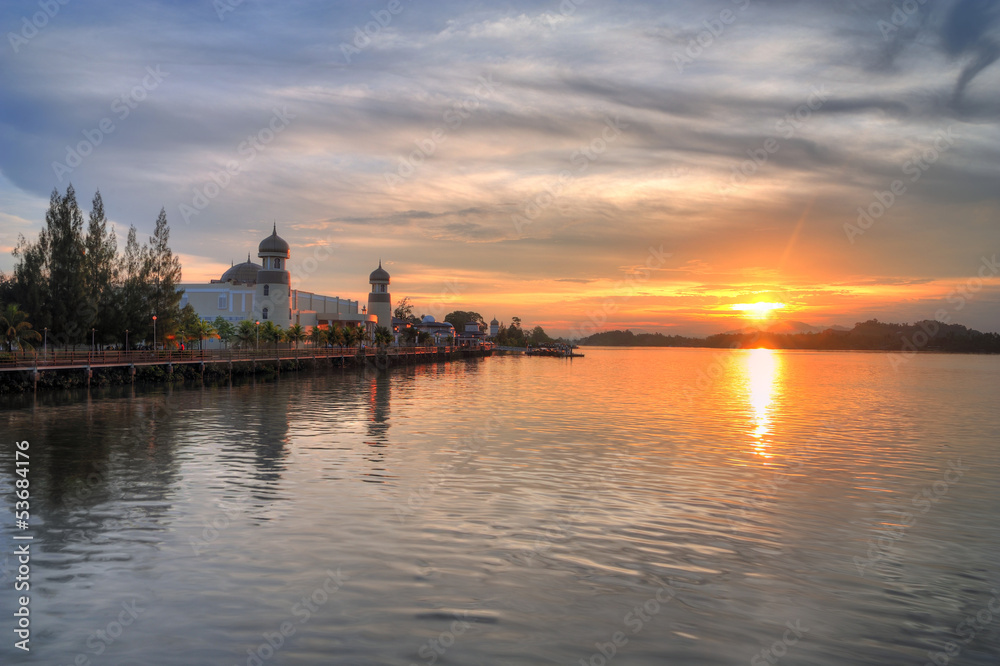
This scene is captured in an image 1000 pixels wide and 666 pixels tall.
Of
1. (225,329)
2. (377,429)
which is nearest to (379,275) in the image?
(225,329)

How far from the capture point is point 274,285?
10181cm

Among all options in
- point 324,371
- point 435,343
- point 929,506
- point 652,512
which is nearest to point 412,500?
point 652,512

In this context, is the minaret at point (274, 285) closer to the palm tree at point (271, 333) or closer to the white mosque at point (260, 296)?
the white mosque at point (260, 296)

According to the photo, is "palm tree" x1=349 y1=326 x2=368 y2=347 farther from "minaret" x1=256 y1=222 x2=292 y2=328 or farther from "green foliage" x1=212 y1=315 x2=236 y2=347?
"green foliage" x1=212 y1=315 x2=236 y2=347

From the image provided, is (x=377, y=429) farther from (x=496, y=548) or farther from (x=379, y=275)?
(x=379, y=275)

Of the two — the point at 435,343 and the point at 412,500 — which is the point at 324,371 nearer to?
the point at 412,500

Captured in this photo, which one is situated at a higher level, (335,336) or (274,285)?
(274,285)

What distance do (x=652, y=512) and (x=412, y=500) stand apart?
6.46 m

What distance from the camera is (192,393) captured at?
174 ft

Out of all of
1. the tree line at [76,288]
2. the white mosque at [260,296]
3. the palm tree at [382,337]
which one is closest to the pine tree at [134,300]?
the tree line at [76,288]

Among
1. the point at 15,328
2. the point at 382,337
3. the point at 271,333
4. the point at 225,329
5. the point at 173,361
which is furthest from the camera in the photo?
the point at 382,337

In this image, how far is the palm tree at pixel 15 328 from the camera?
52.3 m

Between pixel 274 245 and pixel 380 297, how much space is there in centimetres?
4448

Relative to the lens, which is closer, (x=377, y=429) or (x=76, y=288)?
(x=377, y=429)
